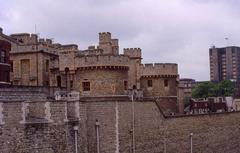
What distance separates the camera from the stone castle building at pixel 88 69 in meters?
42.5

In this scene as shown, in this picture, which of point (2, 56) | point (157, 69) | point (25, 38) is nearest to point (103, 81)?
point (2, 56)

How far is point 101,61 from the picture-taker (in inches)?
1662

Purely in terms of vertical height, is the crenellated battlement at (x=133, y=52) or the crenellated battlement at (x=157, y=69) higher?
the crenellated battlement at (x=133, y=52)

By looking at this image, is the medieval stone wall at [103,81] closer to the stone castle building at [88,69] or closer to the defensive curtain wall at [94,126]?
the stone castle building at [88,69]

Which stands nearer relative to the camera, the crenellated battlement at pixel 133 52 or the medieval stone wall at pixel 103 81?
the medieval stone wall at pixel 103 81

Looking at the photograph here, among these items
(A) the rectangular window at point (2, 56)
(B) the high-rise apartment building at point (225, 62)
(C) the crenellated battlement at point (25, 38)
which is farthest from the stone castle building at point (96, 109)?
(B) the high-rise apartment building at point (225, 62)

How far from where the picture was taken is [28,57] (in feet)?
165

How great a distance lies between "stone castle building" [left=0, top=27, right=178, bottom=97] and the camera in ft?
139

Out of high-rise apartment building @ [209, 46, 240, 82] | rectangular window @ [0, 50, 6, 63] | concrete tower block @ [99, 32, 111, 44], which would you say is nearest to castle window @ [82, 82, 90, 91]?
rectangular window @ [0, 50, 6, 63]

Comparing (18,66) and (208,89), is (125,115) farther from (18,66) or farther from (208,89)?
(208,89)

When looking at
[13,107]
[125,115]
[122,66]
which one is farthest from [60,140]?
[122,66]

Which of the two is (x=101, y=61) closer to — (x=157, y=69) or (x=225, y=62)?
(x=157, y=69)

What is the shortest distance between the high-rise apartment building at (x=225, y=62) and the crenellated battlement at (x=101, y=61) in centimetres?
12990

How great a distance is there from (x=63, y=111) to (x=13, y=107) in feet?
11.4
